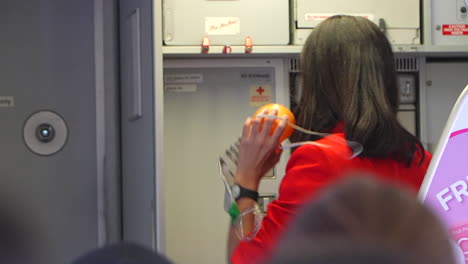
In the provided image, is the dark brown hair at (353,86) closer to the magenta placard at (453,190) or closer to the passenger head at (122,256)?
the magenta placard at (453,190)

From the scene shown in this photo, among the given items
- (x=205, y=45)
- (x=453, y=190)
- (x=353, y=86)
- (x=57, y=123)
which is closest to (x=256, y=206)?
(x=353, y=86)

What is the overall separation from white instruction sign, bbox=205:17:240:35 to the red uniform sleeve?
1667mm

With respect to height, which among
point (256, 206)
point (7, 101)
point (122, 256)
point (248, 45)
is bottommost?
point (256, 206)

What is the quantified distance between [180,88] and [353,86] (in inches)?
→ 66.8

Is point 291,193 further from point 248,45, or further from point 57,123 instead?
point 57,123

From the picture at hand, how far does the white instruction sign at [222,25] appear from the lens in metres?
3.22

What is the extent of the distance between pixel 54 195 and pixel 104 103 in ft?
1.77

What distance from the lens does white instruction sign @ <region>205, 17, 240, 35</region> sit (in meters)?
3.22

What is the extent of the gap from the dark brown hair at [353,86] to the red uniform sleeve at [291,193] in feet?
0.38

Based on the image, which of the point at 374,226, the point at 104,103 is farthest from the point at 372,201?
the point at 104,103

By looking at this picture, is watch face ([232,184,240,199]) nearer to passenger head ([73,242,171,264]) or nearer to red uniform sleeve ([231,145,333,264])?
red uniform sleeve ([231,145,333,264])

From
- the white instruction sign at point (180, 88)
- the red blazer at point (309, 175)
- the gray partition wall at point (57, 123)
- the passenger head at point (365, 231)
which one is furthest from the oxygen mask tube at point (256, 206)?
the gray partition wall at point (57, 123)

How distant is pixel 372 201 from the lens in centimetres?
57

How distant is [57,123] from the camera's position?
3803 mm
